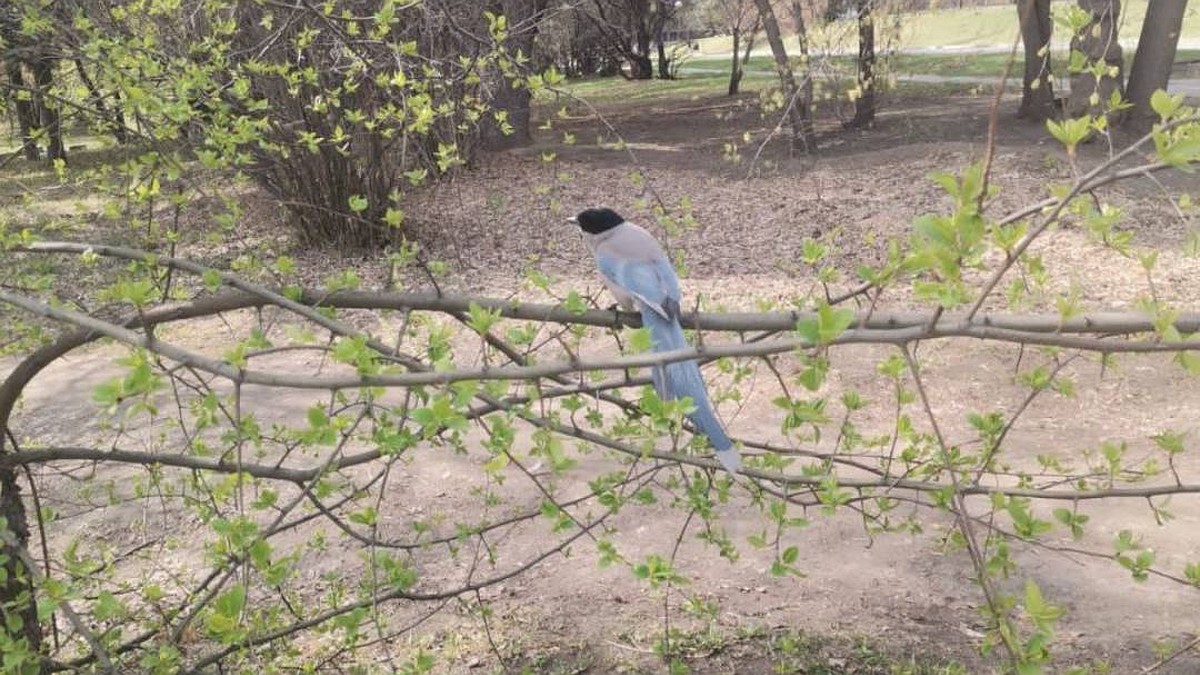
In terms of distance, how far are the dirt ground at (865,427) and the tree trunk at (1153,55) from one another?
0.62 metres

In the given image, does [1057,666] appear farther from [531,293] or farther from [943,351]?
[531,293]

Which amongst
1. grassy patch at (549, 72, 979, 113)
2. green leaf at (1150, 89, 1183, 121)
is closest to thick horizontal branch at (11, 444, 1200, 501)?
green leaf at (1150, 89, 1183, 121)

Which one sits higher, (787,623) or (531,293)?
(531,293)

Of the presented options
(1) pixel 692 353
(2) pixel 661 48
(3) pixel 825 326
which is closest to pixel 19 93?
(1) pixel 692 353

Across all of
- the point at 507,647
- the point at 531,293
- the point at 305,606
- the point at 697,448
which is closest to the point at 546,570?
the point at 507,647

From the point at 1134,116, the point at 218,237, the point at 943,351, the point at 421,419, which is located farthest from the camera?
the point at 1134,116

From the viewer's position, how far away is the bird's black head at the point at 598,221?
3232 mm

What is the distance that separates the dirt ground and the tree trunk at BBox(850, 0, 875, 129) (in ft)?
4.24

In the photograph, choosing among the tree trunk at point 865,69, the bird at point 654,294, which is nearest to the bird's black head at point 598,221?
the bird at point 654,294

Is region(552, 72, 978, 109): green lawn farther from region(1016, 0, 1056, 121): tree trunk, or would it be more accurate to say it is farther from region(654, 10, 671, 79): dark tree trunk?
region(1016, 0, 1056, 121): tree trunk

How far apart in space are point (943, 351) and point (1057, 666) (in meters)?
3.48

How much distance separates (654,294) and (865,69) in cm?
1000

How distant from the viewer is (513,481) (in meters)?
5.47

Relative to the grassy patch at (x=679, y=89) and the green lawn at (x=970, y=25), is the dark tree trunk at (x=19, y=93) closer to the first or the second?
the green lawn at (x=970, y=25)
